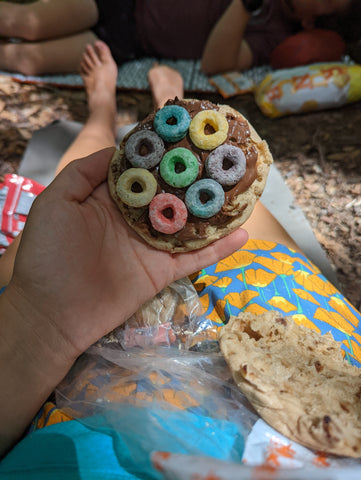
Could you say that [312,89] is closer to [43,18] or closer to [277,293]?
[277,293]

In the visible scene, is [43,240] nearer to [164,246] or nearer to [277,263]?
[164,246]

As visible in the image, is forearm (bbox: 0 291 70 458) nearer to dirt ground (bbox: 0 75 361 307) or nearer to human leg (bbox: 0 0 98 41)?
dirt ground (bbox: 0 75 361 307)

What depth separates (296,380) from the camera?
2.24ft

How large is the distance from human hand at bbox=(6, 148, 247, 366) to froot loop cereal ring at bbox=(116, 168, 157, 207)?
9cm

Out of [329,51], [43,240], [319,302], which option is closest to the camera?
[43,240]

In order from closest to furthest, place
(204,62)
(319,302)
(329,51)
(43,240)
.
A: (43,240), (319,302), (329,51), (204,62)

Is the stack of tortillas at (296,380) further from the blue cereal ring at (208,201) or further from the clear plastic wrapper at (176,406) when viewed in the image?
the blue cereal ring at (208,201)

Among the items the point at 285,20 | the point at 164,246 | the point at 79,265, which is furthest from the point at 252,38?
the point at 79,265

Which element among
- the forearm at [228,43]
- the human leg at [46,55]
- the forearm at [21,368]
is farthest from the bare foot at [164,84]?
the forearm at [21,368]

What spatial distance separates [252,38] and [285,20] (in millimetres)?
235

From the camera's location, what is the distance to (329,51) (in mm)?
1993

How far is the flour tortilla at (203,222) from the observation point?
34.9 inches

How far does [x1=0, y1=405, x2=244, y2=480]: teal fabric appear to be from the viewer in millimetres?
624

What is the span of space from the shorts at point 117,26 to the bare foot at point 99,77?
144 millimetres
